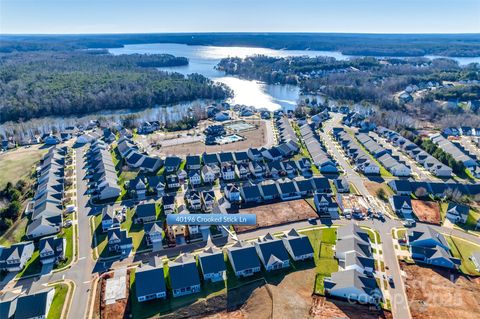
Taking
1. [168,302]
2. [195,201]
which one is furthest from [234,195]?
[168,302]

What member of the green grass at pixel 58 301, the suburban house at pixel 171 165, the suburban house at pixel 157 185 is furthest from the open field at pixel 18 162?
the green grass at pixel 58 301

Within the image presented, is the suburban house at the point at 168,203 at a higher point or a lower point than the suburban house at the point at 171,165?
lower

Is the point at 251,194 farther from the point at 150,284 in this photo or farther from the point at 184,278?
the point at 150,284

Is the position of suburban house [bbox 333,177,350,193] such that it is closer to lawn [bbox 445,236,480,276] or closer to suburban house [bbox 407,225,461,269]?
suburban house [bbox 407,225,461,269]

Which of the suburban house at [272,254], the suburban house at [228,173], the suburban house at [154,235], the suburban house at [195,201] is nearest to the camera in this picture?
the suburban house at [272,254]

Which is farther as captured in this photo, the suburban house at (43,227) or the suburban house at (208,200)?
the suburban house at (208,200)

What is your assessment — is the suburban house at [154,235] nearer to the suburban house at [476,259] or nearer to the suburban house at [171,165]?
the suburban house at [171,165]

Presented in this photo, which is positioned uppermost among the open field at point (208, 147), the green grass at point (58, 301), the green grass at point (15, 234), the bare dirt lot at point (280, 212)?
the open field at point (208, 147)
